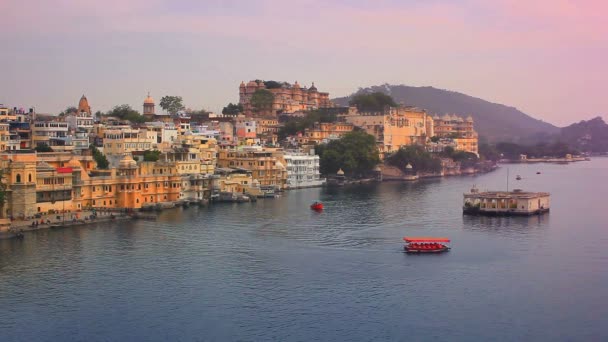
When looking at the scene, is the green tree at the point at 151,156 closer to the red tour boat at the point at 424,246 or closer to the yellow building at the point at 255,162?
the yellow building at the point at 255,162

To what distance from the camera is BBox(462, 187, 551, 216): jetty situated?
84.6ft

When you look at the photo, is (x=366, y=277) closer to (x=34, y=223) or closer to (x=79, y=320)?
(x=79, y=320)

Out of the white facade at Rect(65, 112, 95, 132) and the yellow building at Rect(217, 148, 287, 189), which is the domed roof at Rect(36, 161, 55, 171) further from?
the yellow building at Rect(217, 148, 287, 189)

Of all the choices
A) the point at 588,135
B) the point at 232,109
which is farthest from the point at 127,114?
the point at 588,135

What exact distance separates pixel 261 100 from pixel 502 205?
28.4 m

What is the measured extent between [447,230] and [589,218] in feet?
20.7

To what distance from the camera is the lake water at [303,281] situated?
1262 centimetres

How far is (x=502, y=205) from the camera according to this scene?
85.2 feet

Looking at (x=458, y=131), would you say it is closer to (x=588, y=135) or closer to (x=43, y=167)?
(x=43, y=167)

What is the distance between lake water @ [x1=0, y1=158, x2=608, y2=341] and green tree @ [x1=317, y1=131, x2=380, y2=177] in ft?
54.7

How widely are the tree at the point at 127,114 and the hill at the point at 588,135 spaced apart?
77553 mm

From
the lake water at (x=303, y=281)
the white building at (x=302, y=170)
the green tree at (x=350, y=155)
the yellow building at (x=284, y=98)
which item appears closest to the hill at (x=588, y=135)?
the yellow building at (x=284, y=98)

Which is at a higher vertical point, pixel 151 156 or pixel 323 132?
pixel 323 132

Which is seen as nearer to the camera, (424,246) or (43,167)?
(424,246)
